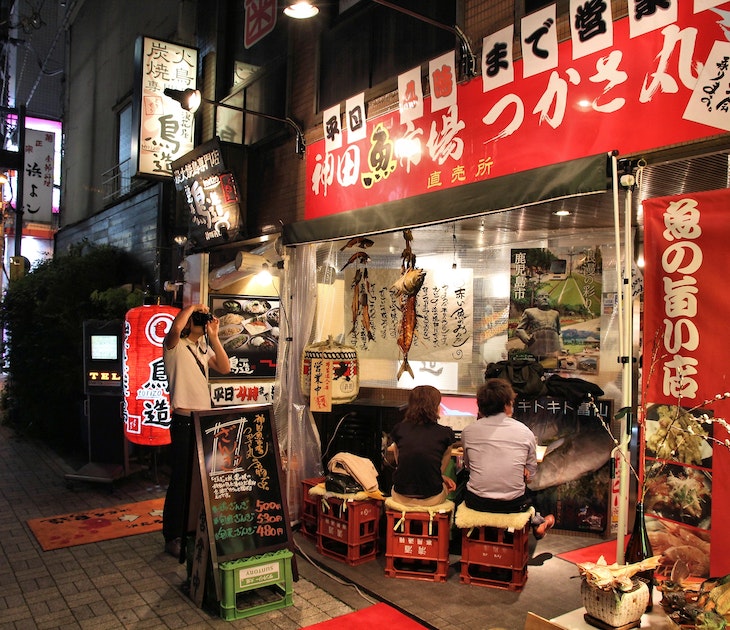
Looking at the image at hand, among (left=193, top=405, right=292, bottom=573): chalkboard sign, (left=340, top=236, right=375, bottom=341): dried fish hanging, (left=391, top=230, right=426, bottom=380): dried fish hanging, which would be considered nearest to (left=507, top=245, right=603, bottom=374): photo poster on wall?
(left=391, top=230, right=426, bottom=380): dried fish hanging

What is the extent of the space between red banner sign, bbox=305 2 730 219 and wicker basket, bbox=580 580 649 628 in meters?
2.88

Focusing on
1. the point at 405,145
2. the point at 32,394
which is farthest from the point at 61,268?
the point at 405,145

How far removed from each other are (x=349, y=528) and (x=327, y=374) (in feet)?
6.09

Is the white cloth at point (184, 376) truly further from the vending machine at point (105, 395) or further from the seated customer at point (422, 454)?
the vending machine at point (105, 395)

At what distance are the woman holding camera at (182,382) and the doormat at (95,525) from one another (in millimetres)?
1020

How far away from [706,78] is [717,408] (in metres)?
2.14

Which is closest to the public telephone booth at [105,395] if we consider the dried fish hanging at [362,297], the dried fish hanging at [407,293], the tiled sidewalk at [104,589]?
the tiled sidewalk at [104,589]

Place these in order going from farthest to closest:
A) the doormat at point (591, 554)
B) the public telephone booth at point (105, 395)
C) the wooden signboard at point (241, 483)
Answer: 1. the public telephone booth at point (105, 395)
2. the doormat at point (591, 554)
3. the wooden signboard at point (241, 483)

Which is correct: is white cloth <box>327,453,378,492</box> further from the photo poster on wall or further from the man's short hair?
the photo poster on wall

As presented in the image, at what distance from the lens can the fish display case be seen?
7.31 metres

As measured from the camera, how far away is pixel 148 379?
28.2ft

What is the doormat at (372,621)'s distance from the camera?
5027 millimetres

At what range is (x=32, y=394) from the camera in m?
11.8

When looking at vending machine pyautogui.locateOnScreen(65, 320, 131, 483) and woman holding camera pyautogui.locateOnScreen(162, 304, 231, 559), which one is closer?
woman holding camera pyautogui.locateOnScreen(162, 304, 231, 559)
